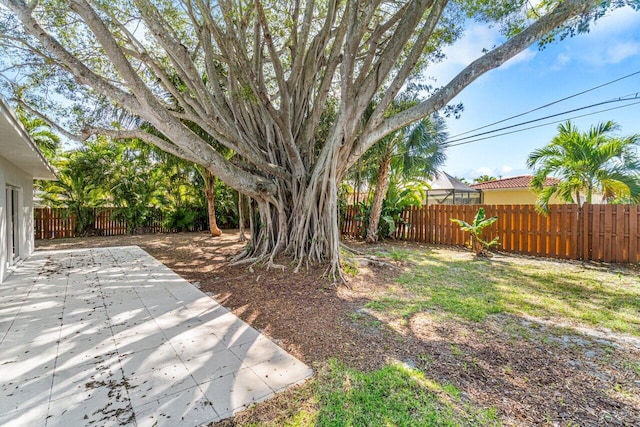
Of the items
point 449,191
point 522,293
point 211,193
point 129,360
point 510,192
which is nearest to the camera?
point 129,360

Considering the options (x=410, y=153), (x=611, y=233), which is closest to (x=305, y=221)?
(x=410, y=153)

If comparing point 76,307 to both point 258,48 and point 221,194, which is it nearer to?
point 258,48

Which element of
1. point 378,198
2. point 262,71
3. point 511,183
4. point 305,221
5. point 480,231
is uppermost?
point 262,71

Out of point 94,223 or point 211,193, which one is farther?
point 94,223

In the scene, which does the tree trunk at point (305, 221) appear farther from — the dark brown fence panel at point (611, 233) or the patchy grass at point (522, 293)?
the dark brown fence panel at point (611, 233)

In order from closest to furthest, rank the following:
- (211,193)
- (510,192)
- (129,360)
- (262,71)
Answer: (129,360)
(262,71)
(211,193)
(510,192)

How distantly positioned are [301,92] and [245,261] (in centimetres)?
351

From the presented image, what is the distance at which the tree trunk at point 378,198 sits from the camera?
8734 mm

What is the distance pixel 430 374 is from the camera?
215 cm

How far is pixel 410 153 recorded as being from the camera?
8539mm

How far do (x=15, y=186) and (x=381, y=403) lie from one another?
8.08 metres

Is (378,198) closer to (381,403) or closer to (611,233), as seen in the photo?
(611,233)

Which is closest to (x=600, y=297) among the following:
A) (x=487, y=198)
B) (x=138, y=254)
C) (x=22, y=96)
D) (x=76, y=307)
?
(x=76, y=307)

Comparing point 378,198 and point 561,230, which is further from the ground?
point 378,198
